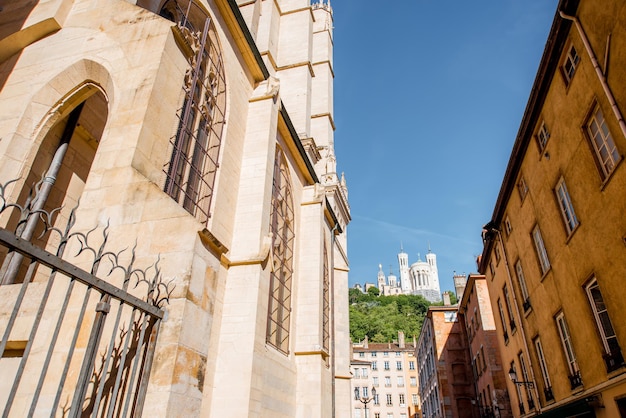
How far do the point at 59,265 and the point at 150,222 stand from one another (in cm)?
242

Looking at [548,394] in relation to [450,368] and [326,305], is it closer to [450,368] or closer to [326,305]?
[326,305]

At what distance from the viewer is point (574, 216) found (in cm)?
1091

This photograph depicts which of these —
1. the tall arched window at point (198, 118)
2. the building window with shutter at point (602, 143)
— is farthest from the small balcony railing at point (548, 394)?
the tall arched window at point (198, 118)

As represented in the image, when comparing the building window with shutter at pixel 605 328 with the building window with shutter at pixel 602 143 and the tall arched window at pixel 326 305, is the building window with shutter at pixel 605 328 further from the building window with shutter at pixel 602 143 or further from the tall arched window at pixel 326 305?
the tall arched window at pixel 326 305

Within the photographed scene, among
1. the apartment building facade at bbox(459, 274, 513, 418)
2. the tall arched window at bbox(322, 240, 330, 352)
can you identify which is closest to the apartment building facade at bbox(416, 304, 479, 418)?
the apartment building facade at bbox(459, 274, 513, 418)

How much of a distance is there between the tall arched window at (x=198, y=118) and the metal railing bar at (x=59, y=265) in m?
4.80

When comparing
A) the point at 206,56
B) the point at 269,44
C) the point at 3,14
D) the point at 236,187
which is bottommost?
the point at 236,187

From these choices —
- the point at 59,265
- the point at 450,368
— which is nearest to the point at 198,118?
the point at 59,265

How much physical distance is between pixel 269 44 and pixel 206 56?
11522mm

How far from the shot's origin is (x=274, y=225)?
13.4m

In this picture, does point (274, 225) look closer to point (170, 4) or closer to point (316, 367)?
point (316, 367)

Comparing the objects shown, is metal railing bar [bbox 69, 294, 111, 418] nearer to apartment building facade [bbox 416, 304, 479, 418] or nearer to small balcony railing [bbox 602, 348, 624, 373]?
small balcony railing [bbox 602, 348, 624, 373]

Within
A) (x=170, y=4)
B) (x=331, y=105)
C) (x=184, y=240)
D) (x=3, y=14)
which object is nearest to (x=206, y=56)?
(x=170, y=4)

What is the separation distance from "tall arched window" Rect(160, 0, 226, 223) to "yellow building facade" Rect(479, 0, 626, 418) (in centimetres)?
856
